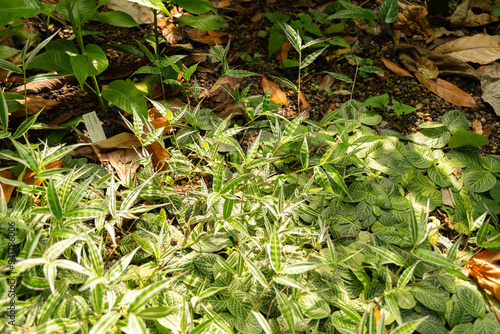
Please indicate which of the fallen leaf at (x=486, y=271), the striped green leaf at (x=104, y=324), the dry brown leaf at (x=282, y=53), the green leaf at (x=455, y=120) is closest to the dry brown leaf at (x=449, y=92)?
the green leaf at (x=455, y=120)

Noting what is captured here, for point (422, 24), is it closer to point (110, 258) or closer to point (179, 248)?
point (179, 248)

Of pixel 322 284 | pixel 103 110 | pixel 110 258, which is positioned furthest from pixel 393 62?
pixel 110 258

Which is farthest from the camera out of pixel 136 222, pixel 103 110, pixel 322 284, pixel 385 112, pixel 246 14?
pixel 246 14

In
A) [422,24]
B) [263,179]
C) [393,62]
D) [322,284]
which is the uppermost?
[422,24]

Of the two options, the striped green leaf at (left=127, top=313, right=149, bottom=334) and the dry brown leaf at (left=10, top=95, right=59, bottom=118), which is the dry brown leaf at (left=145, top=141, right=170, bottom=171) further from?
the striped green leaf at (left=127, top=313, right=149, bottom=334)

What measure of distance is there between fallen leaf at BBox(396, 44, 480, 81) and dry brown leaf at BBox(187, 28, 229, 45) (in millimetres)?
1166

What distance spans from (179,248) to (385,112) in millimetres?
1419

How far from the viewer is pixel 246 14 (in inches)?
95.0

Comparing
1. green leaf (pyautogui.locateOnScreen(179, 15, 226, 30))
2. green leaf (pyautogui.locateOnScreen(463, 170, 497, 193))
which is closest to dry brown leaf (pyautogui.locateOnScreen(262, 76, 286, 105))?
green leaf (pyautogui.locateOnScreen(179, 15, 226, 30))

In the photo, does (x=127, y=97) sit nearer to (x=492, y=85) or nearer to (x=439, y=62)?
(x=439, y=62)

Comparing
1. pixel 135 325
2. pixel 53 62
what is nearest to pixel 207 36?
pixel 53 62

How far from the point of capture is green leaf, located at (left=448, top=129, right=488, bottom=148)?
165 cm

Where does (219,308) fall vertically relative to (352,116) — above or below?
below

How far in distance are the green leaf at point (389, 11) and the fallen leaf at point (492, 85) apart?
66 cm
